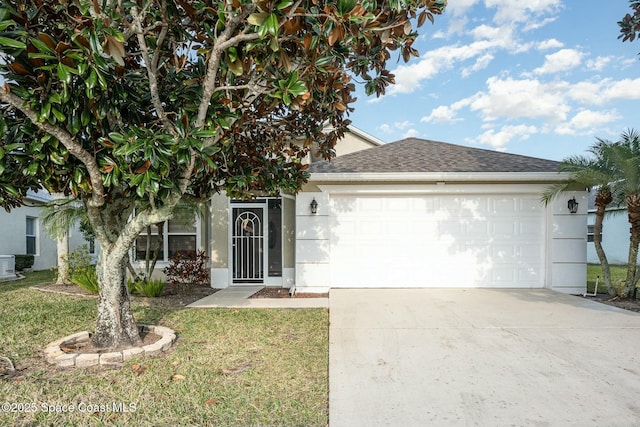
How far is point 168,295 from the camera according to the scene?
9.27 m

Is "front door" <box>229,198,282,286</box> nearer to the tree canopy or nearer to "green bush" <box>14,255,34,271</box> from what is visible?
the tree canopy

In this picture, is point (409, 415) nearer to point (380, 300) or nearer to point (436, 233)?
point (380, 300)

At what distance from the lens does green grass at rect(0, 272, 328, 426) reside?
325 cm


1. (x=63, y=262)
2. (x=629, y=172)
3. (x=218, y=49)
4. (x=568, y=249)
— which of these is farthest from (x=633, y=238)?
(x=63, y=262)

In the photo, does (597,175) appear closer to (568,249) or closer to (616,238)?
(568,249)

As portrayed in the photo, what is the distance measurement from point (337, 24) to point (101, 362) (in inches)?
177

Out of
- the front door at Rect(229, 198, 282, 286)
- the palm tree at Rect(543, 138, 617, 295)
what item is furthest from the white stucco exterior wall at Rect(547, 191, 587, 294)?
the front door at Rect(229, 198, 282, 286)

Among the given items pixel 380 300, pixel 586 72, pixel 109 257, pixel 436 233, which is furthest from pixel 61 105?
pixel 586 72

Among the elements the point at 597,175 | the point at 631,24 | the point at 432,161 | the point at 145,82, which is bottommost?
the point at 597,175

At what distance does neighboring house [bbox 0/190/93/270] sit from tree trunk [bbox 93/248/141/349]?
1200 cm

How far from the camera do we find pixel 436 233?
939 cm

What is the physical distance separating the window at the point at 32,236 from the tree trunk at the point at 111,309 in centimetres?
1534

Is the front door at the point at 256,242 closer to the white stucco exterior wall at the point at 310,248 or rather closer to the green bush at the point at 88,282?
the white stucco exterior wall at the point at 310,248

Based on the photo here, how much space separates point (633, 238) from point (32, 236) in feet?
70.9
